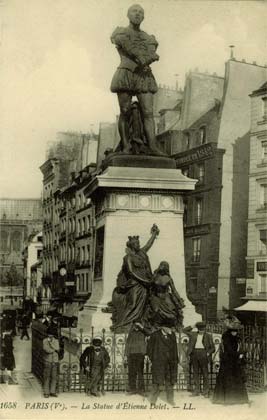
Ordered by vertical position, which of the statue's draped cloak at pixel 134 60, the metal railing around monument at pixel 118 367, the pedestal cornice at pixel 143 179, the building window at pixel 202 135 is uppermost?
the building window at pixel 202 135

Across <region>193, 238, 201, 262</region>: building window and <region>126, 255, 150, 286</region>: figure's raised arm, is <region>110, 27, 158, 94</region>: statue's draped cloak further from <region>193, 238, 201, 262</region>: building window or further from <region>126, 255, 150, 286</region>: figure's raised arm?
<region>193, 238, 201, 262</region>: building window

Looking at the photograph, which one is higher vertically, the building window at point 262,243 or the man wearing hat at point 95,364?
the building window at point 262,243

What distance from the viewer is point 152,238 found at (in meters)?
12.5

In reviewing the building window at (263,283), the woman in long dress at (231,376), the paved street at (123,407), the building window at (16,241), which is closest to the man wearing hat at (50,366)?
the paved street at (123,407)

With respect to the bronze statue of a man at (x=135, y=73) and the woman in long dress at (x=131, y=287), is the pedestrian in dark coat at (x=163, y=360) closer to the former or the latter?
the woman in long dress at (x=131, y=287)

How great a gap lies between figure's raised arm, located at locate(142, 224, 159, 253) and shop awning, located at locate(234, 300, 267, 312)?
66.7 feet

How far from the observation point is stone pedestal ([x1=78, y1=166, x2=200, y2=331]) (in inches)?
490

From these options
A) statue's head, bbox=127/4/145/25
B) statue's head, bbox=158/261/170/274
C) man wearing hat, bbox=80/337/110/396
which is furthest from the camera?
statue's head, bbox=127/4/145/25

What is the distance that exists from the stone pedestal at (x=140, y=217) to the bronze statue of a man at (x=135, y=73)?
0.83 metres

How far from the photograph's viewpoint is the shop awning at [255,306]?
1271 inches

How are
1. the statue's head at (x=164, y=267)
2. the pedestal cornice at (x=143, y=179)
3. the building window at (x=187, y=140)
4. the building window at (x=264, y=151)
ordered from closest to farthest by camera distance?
the statue's head at (x=164, y=267)
the pedestal cornice at (x=143, y=179)
the building window at (x=264, y=151)
the building window at (x=187, y=140)

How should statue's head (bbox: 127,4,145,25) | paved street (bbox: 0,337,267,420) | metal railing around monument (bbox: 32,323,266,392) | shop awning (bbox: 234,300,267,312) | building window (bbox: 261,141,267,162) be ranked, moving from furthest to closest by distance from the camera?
building window (bbox: 261,141,267,162)
shop awning (bbox: 234,300,267,312)
statue's head (bbox: 127,4,145,25)
metal railing around monument (bbox: 32,323,266,392)
paved street (bbox: 0,337,267,420)

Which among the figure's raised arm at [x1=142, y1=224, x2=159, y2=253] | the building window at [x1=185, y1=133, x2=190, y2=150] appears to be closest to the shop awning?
the building window at [x1=185, y1=133, x2=190, y2=150]

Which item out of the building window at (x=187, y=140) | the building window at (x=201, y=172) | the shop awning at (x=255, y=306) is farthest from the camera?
the building window at (x=187, y=140)
